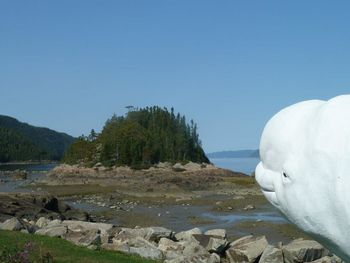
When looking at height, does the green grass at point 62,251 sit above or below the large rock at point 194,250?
above

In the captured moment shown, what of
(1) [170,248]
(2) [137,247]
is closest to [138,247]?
(2) [137,247]

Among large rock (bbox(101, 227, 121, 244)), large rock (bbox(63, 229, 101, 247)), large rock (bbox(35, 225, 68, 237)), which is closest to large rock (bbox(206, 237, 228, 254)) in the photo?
large rock (bbox(101, 227, 121, 244))

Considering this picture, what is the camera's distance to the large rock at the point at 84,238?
14.4 meters

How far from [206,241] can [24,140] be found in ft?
560

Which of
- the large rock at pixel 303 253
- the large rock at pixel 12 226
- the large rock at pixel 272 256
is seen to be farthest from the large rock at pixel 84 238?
the large rock at pixel 303 253

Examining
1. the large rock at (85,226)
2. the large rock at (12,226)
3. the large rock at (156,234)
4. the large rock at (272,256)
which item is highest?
the large rock at (12,226)

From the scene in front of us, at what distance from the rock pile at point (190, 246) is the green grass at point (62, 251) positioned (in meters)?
0.72

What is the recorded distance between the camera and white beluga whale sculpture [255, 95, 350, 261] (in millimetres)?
2846

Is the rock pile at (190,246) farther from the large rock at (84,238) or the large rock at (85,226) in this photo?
the large rock at (85,226)

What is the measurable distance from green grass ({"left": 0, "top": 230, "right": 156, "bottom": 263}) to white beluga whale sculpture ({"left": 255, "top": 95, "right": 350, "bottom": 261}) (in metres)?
8.37

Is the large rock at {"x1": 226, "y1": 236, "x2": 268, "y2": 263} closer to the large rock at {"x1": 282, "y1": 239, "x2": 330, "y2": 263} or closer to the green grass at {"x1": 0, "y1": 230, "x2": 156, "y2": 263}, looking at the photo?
the large rock at {"x1": 282, "y1": 239, "x2": 330, "y2": 263}

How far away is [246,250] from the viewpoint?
14820mm

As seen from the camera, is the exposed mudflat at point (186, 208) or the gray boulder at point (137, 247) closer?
the gray boulder at point (137, 247)

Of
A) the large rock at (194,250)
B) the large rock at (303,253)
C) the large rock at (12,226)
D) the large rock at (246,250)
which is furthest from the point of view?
the large rock at (12,226)
